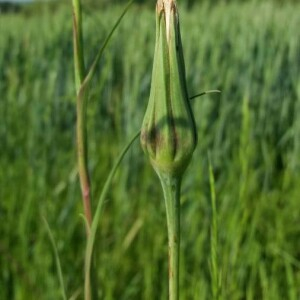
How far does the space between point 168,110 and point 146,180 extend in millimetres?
1456

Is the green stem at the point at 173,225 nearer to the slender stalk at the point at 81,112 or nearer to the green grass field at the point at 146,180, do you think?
the slender stalk at the point at 81,112

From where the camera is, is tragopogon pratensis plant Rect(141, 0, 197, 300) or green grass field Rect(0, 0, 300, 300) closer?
tragopogon pratensis plant Rect(141, 0, 197, 300)

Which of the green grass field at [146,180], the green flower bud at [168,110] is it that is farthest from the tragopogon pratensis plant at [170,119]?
the green grass field at [146,180]

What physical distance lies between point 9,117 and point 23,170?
0.97 ft

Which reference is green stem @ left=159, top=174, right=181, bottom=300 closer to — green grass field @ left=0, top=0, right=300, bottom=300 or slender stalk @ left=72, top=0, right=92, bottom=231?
slender stalk @ left=72, top=0, right=92, bottom=231

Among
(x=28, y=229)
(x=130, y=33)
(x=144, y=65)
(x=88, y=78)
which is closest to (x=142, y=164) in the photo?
(x=144, y=65)

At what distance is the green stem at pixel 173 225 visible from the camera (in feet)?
1.09

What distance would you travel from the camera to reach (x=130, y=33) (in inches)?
135

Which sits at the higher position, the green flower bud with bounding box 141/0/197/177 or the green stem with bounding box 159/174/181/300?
the green flower bud with bounding box 141/0/197/177

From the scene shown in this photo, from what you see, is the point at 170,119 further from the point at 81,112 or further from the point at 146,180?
the point at 146,180

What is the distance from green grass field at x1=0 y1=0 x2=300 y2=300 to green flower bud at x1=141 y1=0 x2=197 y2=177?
0.18 meters

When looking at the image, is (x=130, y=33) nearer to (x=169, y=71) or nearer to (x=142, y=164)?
(x=142, y=164)

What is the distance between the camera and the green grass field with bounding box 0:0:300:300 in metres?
1.23

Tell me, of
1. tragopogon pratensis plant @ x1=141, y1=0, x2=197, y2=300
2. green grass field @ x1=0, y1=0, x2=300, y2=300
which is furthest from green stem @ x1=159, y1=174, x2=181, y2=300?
green grass field @ x1=0, y1=0, x2=300, y2=300
